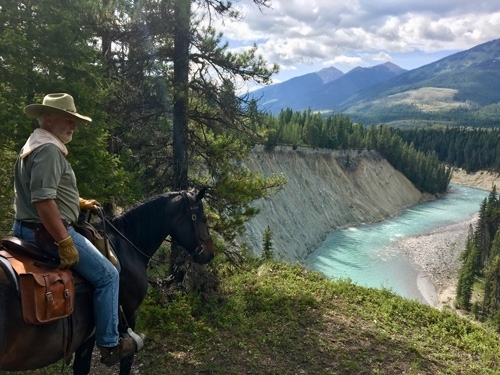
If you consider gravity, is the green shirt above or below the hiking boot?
above

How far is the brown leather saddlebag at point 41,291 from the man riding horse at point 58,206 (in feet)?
0.71

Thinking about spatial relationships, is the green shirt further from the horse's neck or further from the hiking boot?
the hiking boot

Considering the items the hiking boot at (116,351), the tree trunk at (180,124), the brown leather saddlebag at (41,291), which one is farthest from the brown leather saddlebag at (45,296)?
the tree trunk at (180,124)

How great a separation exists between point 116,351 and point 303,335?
5941mm

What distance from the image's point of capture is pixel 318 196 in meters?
74.2

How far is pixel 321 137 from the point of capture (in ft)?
291

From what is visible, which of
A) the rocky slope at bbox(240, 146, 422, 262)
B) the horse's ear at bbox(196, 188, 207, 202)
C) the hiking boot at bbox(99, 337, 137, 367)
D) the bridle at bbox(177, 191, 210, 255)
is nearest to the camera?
the hiking boot at bbox(99, 337, 137, 367)

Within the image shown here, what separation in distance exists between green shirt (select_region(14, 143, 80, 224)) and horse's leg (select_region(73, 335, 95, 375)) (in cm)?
240

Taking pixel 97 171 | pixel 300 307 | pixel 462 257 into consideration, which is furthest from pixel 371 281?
pixel 97 171

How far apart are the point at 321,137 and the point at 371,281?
159 feet

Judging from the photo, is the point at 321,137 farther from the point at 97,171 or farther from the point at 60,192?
the point at 60,192

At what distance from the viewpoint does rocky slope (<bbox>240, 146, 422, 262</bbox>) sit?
185 feet

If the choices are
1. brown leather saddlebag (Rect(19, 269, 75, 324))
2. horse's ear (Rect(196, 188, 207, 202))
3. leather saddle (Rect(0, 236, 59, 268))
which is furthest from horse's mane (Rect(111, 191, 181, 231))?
brown leather saddlebag (Rect(19, 269, 75, 324))

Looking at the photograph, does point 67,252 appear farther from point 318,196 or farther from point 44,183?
point 318,196
